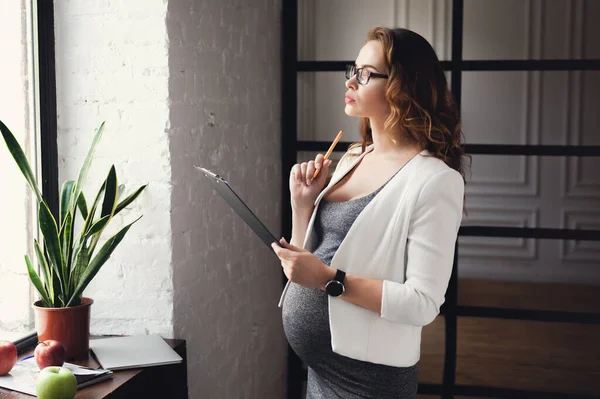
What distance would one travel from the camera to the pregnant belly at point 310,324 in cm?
199

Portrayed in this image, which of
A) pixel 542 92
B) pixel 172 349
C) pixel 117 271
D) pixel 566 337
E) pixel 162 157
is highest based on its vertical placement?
pixel 542 92

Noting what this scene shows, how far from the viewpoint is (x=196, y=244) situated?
2678 millimetres

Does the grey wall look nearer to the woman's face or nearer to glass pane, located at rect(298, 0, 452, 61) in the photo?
glass pane, located at rect(298, 0, 452, 61)

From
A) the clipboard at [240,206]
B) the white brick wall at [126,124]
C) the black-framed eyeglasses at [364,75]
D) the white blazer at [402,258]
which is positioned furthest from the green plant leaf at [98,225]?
the black-framed eyeglasses at [364,75]

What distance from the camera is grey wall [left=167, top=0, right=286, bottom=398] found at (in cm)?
256

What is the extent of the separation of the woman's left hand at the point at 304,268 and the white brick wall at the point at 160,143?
0.72 m

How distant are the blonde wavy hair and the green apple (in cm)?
96

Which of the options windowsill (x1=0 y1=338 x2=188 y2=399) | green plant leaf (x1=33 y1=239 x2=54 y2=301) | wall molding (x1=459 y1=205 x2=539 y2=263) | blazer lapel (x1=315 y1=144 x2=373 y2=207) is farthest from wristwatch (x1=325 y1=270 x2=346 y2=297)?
wall molding (x1=459 y1=205 x2=539 y2=263)

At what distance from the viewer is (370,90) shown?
1.95 meters

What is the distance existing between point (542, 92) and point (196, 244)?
5.60 ft

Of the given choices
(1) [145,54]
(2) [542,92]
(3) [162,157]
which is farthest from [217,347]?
(2) [542,92]

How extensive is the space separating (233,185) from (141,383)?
1.10m

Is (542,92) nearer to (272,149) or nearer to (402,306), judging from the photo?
(272,149)

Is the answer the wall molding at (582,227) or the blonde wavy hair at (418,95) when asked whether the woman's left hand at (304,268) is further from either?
the wall molding at (582,227)
